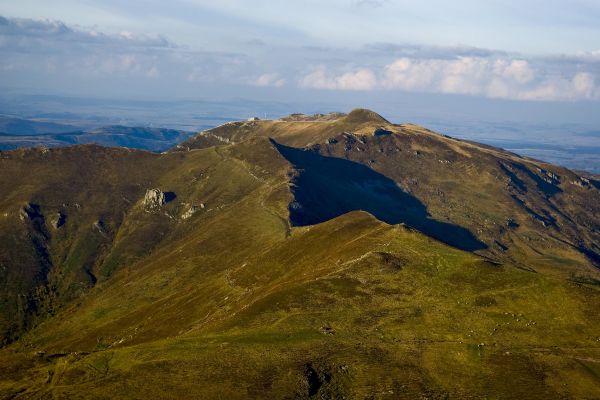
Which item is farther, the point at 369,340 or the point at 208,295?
the point at 208,295

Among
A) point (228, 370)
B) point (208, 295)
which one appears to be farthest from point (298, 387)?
point (208, 295)

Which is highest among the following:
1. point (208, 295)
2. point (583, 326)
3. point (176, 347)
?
point (583, 326)

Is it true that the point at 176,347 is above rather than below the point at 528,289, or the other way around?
below

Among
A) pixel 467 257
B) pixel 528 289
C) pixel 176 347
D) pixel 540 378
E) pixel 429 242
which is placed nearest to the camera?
pixel 540 378

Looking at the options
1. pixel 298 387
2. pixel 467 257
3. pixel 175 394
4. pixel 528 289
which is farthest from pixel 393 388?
pixel 467 257

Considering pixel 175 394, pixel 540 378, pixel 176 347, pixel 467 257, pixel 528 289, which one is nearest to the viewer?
pixel 175 394

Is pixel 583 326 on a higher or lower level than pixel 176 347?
higher

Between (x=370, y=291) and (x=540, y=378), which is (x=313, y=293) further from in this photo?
(x=540, y=378)

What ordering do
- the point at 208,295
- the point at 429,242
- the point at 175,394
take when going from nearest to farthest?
1. the point at 175,394
2. the point at 429,242
3. the point at 208,295

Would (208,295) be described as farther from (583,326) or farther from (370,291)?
(583,326)
